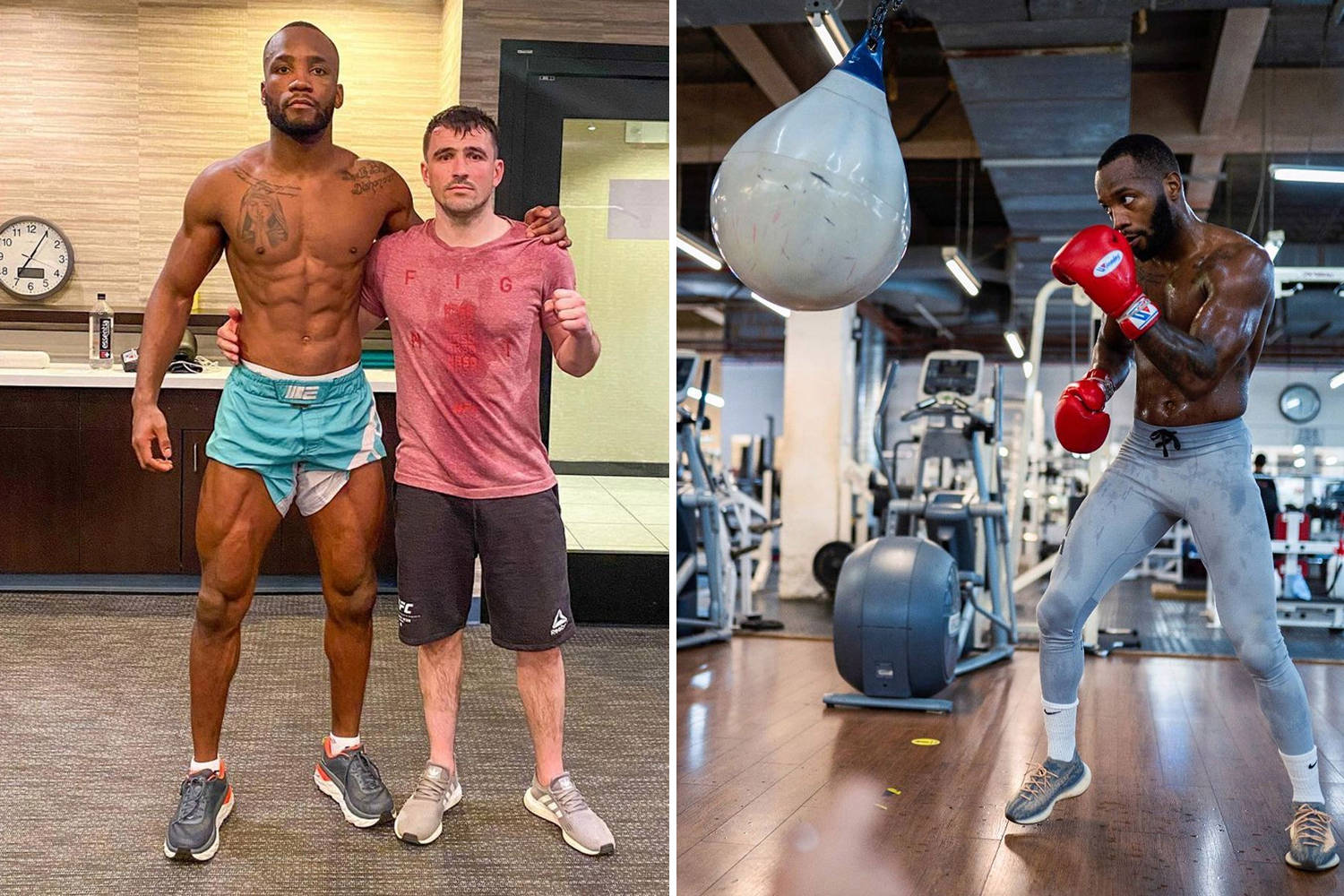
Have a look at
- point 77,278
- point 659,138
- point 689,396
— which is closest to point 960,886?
point 659,138

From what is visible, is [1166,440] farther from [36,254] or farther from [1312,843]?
[36,254]

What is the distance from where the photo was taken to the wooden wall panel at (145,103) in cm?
616

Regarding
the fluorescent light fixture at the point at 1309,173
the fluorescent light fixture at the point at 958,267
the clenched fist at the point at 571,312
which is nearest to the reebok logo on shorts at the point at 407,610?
the clenched fist at the point at 571,312

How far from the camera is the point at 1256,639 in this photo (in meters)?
2.90

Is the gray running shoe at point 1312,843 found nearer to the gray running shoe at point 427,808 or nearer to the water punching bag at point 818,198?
the gray running shoe at point 427,808

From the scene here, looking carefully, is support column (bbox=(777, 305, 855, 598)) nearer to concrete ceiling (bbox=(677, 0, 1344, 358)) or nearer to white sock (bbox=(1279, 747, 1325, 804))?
concrete ceiling (bbox=(677, 0, 1344, 358))

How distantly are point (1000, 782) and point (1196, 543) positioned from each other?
1085 mm

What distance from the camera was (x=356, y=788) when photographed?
2.77m

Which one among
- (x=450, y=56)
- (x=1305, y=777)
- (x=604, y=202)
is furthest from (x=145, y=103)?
(x=1305, y=777)

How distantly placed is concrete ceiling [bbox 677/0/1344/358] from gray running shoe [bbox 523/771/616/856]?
3.60m

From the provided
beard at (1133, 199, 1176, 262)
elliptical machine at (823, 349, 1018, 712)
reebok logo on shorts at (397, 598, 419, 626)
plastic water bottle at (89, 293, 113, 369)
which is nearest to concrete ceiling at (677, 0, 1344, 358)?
elliptical machine at (823, 349, 1018, 712)

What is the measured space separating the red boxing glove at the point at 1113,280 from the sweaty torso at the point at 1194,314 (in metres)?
0.23

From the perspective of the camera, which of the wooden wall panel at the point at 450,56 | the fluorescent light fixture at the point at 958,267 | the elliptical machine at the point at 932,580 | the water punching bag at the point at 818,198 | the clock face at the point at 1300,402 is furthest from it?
the clock face at the point at 1300,402

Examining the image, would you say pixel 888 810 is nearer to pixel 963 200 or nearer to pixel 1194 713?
pixel 1194 713
